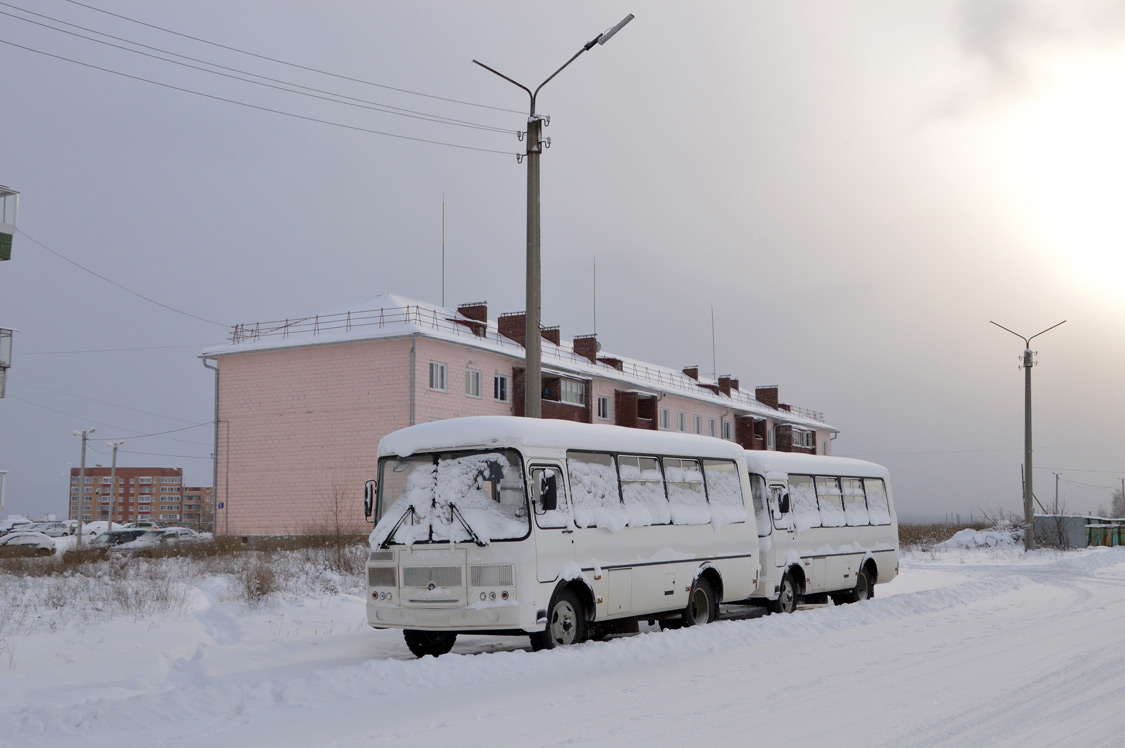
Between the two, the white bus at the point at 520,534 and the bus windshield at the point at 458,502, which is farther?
the bus windshield at the point at 458,502

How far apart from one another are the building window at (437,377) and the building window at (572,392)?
9723 mm

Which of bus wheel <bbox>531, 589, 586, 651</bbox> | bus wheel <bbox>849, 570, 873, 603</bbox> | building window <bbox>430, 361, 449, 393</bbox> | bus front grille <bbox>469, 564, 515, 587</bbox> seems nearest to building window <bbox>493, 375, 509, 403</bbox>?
building window <bbox>430, 361, 449, 393</bbox>

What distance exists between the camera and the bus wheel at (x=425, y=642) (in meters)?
13.5

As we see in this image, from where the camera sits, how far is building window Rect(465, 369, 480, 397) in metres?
43.2

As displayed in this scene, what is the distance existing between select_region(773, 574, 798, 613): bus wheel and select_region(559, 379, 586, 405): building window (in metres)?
31.2

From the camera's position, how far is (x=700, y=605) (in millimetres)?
16516

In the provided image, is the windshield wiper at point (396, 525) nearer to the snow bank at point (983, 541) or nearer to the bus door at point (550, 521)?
the bus door at point (550, 521)

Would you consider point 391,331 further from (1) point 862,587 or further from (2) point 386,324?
(1) point 862,587

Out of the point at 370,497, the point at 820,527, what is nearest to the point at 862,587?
the point at 820,527

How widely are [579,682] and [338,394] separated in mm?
32502

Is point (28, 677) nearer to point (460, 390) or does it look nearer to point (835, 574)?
point (835, 574)

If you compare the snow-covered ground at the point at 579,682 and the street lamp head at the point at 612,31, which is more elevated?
the street lamp head at the point at 612,31

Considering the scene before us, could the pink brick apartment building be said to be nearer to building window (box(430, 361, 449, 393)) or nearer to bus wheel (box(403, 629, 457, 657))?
building window (box(430, 361, 449, 393))

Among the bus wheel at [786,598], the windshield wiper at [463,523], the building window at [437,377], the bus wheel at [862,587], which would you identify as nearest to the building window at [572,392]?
the building window at [437,377]
